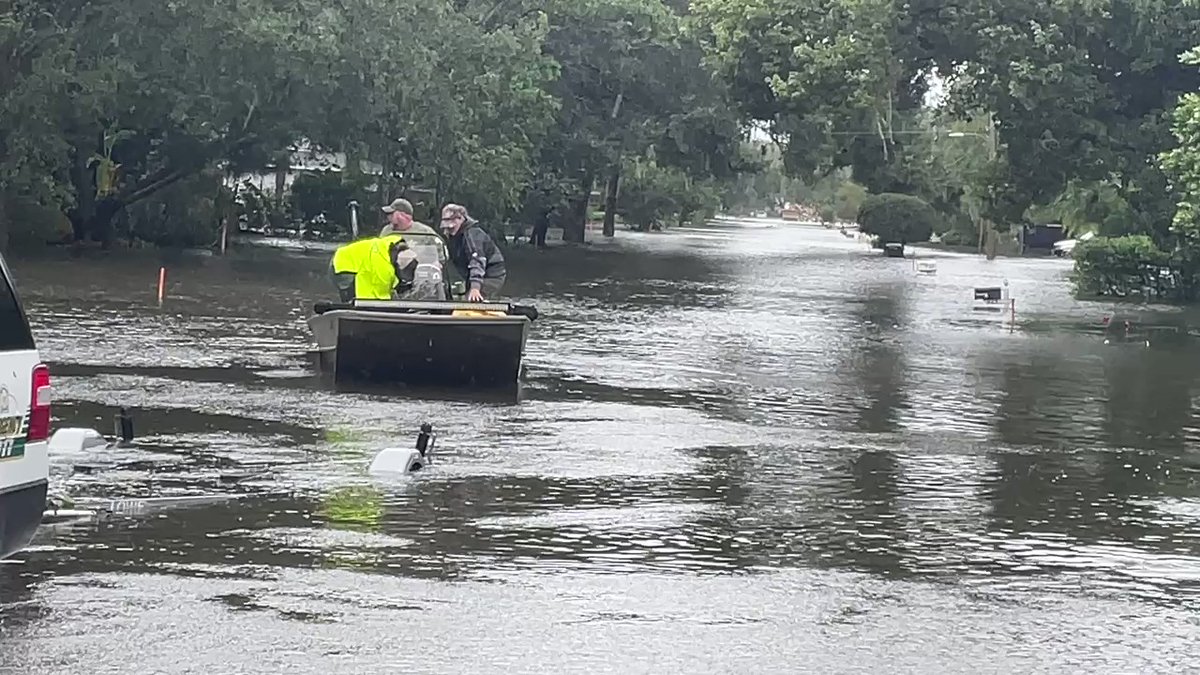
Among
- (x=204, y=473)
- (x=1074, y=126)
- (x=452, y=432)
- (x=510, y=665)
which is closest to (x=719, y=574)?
(x=510, y=665)

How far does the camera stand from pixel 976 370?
21797 mm

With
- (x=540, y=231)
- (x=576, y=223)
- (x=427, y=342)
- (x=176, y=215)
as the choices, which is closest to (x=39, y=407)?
(x=427, y=342)

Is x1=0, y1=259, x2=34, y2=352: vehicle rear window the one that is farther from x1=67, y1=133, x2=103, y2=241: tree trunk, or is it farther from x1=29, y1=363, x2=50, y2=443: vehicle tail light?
x1=67, y1=133, x2=103, y2=241: tree trunk

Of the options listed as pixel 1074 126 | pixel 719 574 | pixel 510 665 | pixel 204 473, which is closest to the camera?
pixel 510 665

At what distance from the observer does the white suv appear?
265 inches

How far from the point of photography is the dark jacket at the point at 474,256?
17.4 metres

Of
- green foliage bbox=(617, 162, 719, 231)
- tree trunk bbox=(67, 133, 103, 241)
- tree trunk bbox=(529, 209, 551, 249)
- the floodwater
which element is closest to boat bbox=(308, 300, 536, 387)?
the floodwater

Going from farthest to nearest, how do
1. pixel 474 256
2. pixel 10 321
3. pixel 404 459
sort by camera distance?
1. pixel 474 256
2. pixel 404 459
3. pixel 10 321

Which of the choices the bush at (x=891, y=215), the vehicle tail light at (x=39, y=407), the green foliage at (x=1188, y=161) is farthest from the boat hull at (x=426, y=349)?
the bush at (x=891, y=215)

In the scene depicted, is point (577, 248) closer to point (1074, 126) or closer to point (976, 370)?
point (1074, 126)

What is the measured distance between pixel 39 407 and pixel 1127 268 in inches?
1400

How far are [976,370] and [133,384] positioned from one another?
32.6 ft

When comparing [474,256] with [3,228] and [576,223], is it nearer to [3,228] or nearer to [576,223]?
[3,228]

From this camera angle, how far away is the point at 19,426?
22.4 ft
